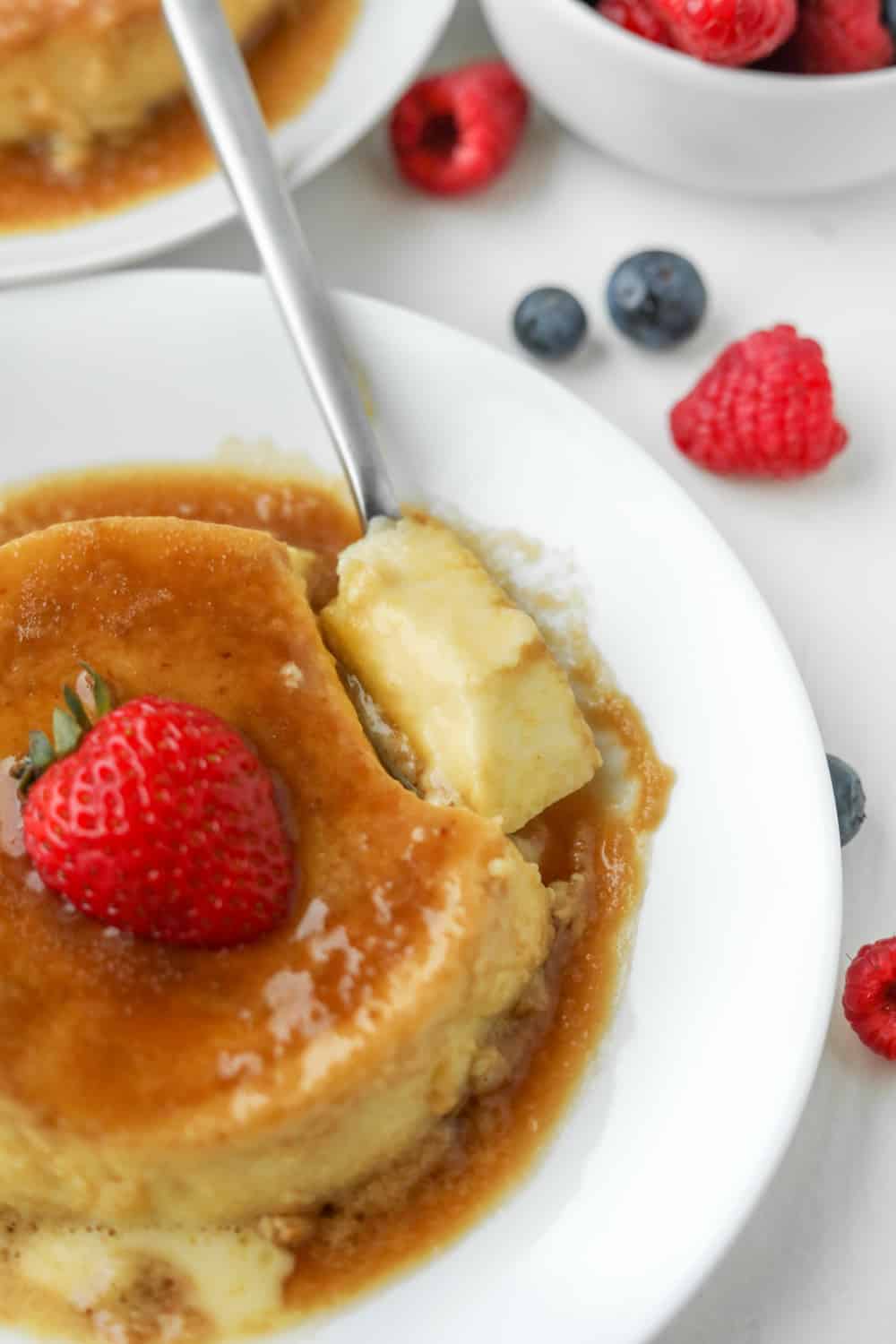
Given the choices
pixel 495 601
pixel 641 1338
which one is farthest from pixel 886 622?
pixel 641 1338

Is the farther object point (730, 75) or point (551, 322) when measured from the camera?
point (551, 322)

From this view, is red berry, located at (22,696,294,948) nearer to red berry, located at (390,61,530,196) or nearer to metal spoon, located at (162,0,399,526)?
metal spoon, located at (162,0,399,526)

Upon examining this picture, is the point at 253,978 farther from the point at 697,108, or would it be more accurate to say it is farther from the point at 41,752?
the point at 697,108

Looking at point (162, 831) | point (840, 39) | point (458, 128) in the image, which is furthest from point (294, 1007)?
point (840, 39)

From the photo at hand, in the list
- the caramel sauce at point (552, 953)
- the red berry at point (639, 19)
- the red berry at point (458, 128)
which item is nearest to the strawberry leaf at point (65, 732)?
the caramel sauce at point (552, 953)

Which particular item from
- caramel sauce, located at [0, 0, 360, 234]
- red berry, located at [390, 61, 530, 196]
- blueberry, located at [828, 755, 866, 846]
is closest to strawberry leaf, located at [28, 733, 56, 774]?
caramel sauce, located at [0, 0, 360, 234]
